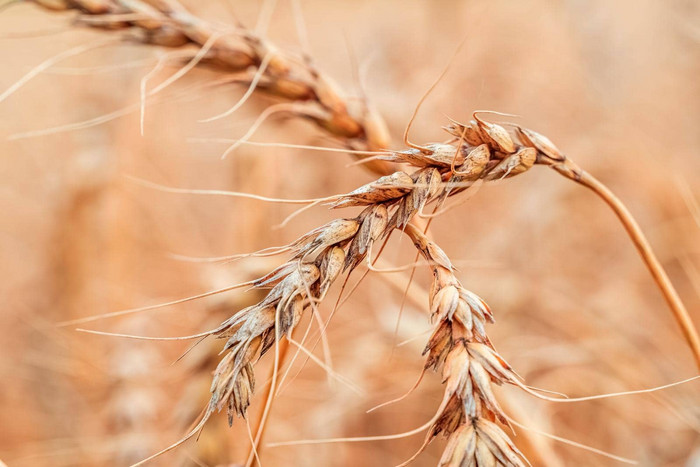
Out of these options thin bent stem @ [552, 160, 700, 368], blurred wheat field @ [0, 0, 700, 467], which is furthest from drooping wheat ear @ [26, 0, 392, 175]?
thin bent stem @ [552, 160, 700, 368]

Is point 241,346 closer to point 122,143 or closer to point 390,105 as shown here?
point 122,143

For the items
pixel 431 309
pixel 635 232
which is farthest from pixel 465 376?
pixel 635 232

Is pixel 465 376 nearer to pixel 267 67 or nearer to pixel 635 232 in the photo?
pixel 635 232

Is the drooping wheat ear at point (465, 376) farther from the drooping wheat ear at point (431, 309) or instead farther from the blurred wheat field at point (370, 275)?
the blurred wheat field at point (370, 275)

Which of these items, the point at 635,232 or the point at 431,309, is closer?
the point at 431,309

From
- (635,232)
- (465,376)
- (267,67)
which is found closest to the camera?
(465,376)

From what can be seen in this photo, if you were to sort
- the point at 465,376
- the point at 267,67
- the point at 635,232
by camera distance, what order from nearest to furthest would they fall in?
the point at 465,376 < the point at 635,232 < the point at 267,67

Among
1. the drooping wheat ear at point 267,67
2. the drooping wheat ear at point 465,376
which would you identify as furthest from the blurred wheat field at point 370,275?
the drooping wheat ear at point 465,376
